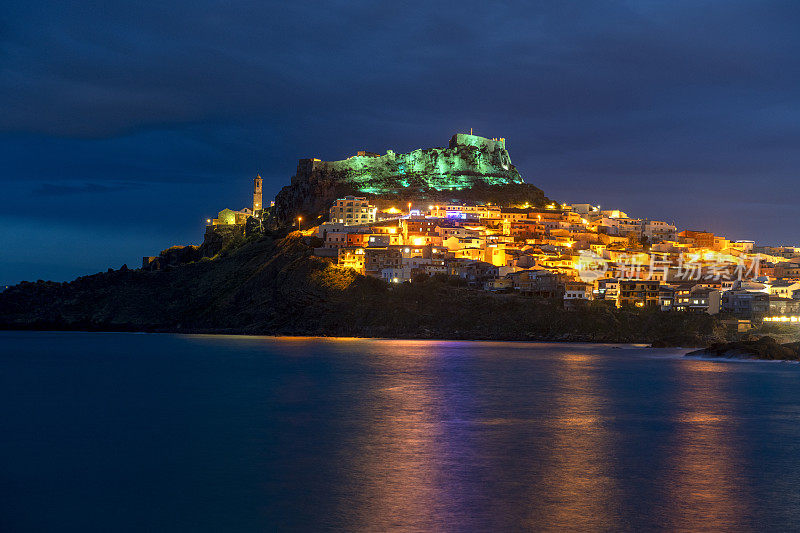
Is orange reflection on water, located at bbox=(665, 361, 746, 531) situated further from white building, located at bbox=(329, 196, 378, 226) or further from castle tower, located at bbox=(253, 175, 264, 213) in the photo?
castle tower, located at bbox=(253, 175, 264, 213)

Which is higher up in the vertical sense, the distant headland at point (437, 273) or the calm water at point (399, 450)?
the distant headland at point (437, 273)

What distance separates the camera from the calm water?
14898mm

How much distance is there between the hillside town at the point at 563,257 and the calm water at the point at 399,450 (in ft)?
105

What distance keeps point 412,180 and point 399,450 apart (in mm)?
97193

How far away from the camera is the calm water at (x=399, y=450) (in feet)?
48.9

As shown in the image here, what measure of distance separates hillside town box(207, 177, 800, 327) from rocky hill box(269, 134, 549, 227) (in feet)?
15.1

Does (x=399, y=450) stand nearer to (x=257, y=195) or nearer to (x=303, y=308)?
(x=303, y=308)


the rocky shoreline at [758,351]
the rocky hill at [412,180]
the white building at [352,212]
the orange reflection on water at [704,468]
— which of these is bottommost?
the orange reflection on water at [704,468]

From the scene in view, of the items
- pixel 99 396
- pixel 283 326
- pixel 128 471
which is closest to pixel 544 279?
pixel 283 326

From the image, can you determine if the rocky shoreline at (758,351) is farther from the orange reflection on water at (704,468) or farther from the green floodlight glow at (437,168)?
the green floodlight glow at (437,168)

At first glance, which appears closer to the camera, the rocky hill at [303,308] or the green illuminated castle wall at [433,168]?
the rocky hill at [303,308]

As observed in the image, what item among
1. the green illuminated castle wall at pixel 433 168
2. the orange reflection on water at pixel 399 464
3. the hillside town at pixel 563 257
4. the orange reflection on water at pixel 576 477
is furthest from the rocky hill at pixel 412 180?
the orange reflection on water at pixel 576 477

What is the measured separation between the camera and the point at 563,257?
86.2 metres

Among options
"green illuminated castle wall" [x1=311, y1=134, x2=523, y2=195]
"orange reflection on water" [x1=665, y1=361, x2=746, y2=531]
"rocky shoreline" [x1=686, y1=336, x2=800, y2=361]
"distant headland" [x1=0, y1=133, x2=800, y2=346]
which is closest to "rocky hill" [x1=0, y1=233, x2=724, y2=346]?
"distant headland" [x1=0, y1=133, x2=800, y2=346]
